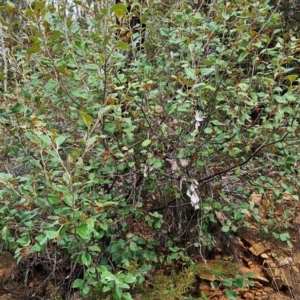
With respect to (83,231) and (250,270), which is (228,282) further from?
(83,231)

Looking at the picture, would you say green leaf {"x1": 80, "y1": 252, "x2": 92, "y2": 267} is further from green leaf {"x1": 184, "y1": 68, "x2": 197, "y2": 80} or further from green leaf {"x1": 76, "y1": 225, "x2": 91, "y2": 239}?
green leaf {"x1": 184, "y1": 68, "x2": 197, "y2": 80}

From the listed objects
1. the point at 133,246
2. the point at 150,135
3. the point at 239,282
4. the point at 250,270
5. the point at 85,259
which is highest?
the point at 150,135

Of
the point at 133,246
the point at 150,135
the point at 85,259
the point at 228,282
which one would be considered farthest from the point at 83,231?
the point at 228,282

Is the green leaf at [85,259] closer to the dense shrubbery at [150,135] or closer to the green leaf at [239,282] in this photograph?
the dense shrubbery at [150,135]

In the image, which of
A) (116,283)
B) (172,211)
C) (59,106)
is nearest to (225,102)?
(172,211)

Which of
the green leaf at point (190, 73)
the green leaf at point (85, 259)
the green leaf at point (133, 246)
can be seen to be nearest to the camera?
the green leaf at point (85, 259)

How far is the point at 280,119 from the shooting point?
1.69 m

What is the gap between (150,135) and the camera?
171cm

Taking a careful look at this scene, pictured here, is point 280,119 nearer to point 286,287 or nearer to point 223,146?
point 223,146

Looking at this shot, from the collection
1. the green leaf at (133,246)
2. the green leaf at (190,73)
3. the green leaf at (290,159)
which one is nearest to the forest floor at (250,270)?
the green leaf at (133,246)

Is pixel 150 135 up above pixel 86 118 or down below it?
below

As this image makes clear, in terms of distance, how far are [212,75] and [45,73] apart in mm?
834

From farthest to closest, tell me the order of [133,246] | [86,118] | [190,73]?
[133,246], [190,73], [86,118]

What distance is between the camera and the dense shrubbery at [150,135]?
1498 millimetres
